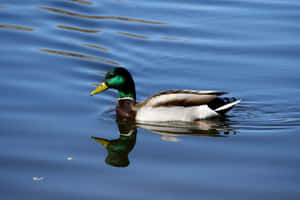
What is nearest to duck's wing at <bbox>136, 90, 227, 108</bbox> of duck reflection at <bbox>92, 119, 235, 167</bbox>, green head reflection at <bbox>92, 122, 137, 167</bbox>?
duck reflection at <bbox>92, 119, 235, 167</bbox>

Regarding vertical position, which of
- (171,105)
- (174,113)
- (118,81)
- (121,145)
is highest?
(118,81)

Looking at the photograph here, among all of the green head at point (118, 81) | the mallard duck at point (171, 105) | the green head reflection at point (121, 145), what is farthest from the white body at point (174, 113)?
the green head at point (118, 81)

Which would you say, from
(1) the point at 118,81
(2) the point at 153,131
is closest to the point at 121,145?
(2) the point at 153,131

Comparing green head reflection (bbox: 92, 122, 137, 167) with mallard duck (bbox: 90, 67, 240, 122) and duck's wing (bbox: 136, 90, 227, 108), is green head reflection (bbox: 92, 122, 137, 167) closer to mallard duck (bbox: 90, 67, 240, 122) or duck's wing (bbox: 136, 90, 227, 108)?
mallard duck (bbox: 90, 67, 240, 122)

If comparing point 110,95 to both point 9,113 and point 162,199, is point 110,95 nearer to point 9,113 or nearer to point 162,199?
point 9,113

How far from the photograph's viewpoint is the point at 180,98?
8375mm

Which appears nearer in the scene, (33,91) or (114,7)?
(33,91)

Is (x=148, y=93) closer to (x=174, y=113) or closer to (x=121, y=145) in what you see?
(x=174, y=113)

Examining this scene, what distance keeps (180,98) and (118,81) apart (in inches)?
36.6

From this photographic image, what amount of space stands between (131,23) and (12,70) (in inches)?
150

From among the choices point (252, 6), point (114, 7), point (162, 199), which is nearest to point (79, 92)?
point (162, 199)

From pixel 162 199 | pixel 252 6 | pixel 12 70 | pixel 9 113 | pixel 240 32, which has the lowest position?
pixel 162 199

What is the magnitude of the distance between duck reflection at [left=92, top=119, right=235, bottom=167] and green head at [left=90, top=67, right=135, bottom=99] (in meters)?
0.55

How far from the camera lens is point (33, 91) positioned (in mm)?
8898
